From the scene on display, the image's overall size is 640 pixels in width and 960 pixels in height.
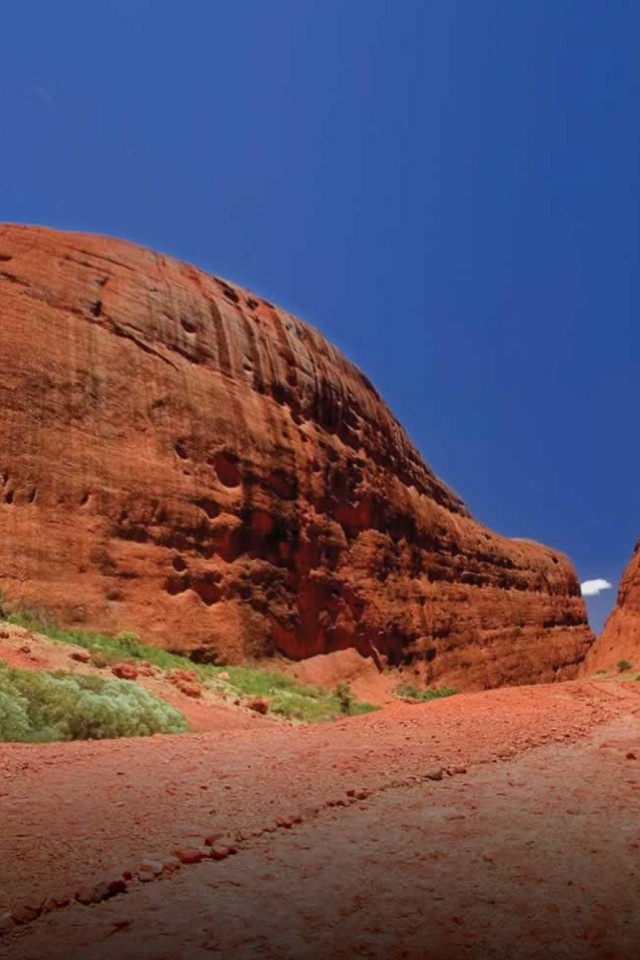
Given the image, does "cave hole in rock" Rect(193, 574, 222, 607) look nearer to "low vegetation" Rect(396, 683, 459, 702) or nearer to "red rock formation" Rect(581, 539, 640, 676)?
"low vegetation" Rect(396, 683, 459, 702)

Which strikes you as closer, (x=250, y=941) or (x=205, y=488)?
(x=250, y=941)

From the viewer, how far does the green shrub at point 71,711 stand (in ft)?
29.7

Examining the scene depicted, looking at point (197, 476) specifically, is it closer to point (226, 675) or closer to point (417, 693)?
point (226, 675)

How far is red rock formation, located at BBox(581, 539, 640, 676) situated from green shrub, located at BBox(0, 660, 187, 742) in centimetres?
1610

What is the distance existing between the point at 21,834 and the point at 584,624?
54.7 m

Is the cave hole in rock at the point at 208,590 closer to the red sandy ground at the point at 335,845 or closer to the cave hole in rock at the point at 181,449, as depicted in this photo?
the cave hole in rock at the point at 181,449

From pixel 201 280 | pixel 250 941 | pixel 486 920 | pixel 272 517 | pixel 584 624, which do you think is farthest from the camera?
pixel 584 624

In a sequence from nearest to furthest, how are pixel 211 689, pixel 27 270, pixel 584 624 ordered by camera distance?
1. pixel 211 689
2. pixel 27 270
3. pixel 584 624

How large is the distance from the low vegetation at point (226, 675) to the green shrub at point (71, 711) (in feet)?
13.5

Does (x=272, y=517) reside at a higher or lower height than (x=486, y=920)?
higher

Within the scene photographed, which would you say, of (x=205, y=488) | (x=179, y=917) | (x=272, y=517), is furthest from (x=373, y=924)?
(x=272, y=517)

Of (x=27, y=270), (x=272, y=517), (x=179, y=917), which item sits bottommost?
(x=179, y=917)

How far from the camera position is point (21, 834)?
195 inches

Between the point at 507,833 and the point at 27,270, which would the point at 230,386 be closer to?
the point at 27,270
